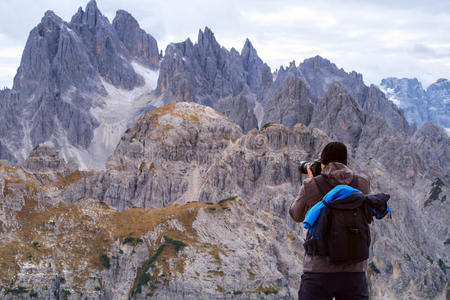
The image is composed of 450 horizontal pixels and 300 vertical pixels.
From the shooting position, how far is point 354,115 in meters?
146

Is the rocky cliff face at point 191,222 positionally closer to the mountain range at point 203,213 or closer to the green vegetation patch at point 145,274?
the mountain range at point 203,213

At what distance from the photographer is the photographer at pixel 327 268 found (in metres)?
7.91

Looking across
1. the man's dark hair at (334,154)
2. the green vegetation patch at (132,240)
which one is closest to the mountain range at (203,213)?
the green vegetation patch at (132,240)

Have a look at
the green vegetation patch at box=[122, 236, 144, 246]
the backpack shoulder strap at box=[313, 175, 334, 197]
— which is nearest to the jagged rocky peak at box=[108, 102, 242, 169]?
the green vegetation patch at box=[122, 236, 144, 246]

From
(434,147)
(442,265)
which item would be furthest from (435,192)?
(434,147)

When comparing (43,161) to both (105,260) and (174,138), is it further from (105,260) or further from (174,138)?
(105,260)

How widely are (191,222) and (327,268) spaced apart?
58.1 meters

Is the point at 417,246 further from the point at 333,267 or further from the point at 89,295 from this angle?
the point at 333,267

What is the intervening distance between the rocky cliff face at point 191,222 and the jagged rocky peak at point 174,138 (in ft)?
0.92

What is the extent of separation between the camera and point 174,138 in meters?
122

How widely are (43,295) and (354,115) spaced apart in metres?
113

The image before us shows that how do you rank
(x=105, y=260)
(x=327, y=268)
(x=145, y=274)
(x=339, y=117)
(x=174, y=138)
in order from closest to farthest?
(x=327, y=268)
(x=145, y=274)
(x=105, y=260)
(x=174, y=138)
(x=339, y=117)

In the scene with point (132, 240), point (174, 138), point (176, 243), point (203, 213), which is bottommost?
point (176, 243)

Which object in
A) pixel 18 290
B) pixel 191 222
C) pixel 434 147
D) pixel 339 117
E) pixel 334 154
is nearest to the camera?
pixel 334 154
